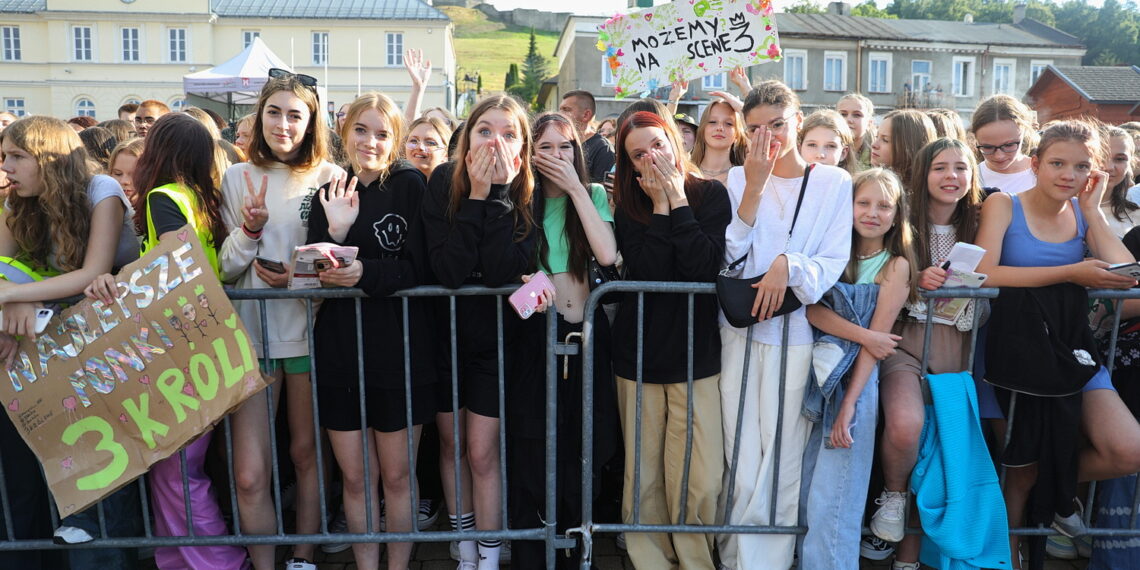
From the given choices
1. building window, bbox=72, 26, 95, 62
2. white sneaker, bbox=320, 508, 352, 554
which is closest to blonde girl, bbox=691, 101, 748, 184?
white sneaker, bbox=320, 508, 352, 554

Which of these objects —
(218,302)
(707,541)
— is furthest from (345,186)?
(707,541)

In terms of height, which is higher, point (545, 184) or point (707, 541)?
point (545, 184)

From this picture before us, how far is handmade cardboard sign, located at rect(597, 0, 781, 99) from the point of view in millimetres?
4391

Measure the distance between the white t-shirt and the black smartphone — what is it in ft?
12.7

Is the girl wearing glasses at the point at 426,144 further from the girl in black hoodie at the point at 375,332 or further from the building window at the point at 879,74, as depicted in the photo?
the building window at the point at 879,74

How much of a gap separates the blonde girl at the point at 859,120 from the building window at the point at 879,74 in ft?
117

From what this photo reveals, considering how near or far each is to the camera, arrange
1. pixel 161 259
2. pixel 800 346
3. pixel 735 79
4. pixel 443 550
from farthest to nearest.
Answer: pixel 735 79, pixel 443 550, pixel 800 346, pixel 161 259

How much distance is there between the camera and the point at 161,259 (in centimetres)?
314

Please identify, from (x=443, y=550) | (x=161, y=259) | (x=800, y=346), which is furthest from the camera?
(x=443, y=550)

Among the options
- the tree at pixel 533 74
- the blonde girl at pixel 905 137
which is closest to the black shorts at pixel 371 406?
the blonde girl at pixel 905 137

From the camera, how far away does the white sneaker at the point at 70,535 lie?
3.28 m

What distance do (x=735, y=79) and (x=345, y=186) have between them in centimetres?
261

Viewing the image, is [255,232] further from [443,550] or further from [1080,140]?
[1080,140]

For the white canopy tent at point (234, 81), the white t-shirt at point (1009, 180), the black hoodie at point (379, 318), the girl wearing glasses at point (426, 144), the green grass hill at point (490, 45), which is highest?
the green grass hill at point (490, 45)
